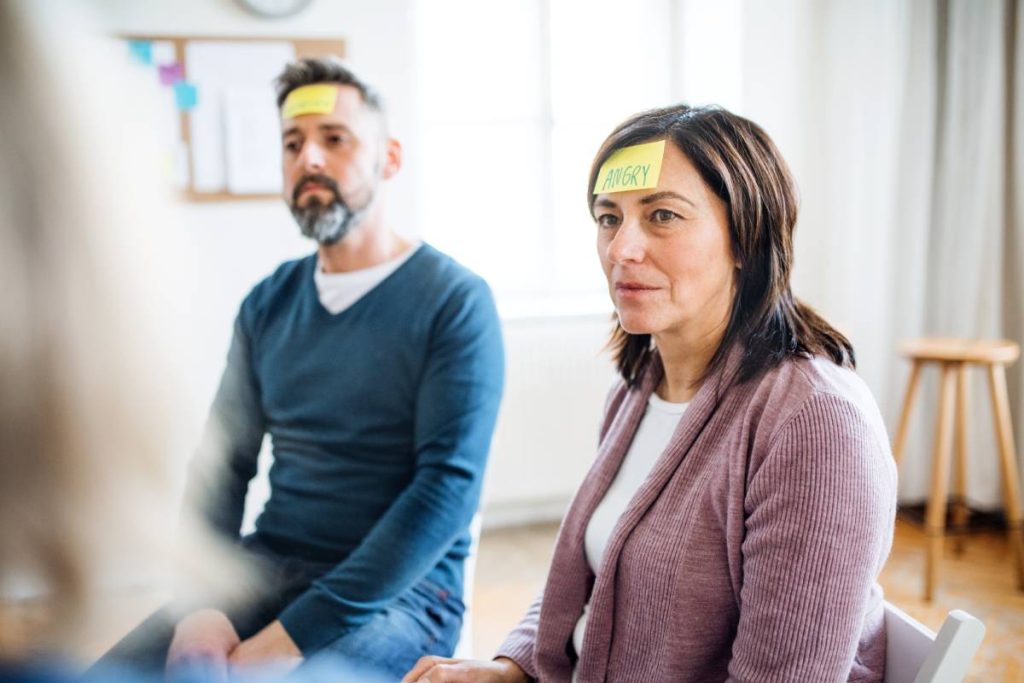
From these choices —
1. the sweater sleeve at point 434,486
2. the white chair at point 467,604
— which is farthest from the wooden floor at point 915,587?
the sweater sleeve at point 434,486

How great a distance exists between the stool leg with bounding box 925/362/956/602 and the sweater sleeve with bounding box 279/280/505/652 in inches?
65.5

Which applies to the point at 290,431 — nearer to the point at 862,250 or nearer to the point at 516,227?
the point at 516,227

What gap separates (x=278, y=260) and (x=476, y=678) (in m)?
1.91

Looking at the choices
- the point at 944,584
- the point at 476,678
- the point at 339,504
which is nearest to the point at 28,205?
the point at 476,678

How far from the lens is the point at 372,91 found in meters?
1.55

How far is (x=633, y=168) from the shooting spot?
1.03 meters

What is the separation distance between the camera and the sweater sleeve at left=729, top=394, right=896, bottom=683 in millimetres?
813

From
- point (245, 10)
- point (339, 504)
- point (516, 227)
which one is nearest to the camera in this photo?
point (339, 504)

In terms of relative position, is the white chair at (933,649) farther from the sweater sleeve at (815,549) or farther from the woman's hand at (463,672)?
the woman's hand at (463,672)

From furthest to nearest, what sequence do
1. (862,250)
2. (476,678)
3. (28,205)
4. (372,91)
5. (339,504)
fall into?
(862,250) < (372,91) < (339,504) < (476,678) < (28,205)

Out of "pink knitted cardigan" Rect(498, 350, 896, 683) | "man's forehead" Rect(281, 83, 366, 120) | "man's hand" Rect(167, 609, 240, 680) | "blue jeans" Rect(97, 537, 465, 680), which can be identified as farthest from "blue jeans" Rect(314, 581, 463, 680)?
"man's forehead" Rect(281, 83, 366, 120)

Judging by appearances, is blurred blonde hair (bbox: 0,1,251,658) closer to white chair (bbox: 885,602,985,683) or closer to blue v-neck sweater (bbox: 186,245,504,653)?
white chair (bbox: 885,602,985,683)

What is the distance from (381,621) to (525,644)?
250 millimetres

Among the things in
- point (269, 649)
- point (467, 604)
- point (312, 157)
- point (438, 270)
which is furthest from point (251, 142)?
point (269, 649)
